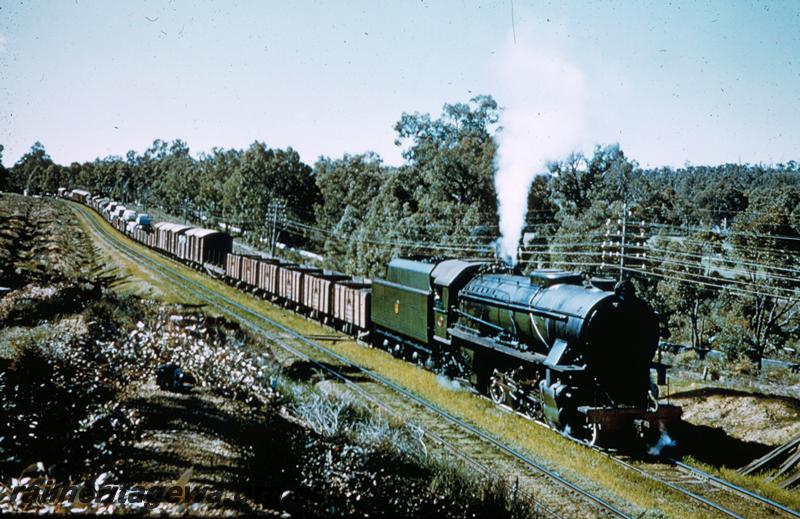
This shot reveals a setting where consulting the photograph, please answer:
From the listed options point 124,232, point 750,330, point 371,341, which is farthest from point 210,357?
point 124,232

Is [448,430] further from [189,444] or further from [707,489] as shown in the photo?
[189,444]

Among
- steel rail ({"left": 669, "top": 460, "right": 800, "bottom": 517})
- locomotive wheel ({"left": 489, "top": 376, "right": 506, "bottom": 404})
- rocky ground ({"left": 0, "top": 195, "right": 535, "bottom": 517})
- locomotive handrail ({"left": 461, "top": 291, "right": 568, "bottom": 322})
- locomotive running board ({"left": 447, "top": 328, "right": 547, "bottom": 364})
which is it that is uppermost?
locomotive handrail ({"left": 461, "top": 291, "right": 568, "bottom": 322})

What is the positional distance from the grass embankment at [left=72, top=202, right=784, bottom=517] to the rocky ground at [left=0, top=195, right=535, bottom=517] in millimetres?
2177

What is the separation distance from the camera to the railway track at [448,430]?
9.02m

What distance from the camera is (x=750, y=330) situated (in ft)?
83.5

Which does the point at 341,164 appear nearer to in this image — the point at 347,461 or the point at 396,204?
the point at 396,204

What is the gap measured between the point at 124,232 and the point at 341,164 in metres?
24.0

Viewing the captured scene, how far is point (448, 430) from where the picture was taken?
12258mm

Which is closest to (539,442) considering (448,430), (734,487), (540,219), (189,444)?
(448,430)

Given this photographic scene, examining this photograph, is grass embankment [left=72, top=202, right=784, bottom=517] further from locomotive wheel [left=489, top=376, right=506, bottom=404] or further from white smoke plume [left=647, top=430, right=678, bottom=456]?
white smoke plume [left=647, top=430, right=678, bottom=456]

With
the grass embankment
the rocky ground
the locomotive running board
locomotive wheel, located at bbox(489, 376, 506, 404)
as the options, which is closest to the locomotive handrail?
the locomotive running board

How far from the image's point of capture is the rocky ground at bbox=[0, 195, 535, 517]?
6.20 m

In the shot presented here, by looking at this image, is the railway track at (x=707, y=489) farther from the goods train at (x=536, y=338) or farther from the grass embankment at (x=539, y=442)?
the goods train at (x=536, y=338)

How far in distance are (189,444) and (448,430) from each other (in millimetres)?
6065
